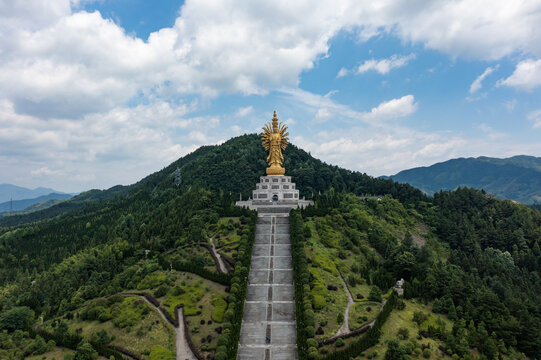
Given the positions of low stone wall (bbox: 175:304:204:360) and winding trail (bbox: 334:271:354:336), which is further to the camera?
winding trail (bbox: 334:271:354:336)

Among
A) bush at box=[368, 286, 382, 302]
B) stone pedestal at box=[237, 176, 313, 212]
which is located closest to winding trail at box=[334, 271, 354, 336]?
bush at box=[368, 286, 382, 302]

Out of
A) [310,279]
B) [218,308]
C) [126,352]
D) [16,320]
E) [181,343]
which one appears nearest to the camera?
[126,352]

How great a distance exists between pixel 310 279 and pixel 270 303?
5.60 metres

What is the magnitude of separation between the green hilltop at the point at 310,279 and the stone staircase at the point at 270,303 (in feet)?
4.91

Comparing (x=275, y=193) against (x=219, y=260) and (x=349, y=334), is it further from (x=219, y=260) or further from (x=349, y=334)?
(x=349, y=334)

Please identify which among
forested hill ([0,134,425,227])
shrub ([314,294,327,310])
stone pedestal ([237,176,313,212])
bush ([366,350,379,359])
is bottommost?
bush ([366,350,379,359])

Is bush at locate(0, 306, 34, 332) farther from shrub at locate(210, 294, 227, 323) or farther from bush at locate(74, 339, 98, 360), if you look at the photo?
shrub at locate(210, 294, 227, 323)

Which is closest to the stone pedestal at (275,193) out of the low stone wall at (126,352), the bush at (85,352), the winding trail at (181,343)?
the winding trail at (181,343)

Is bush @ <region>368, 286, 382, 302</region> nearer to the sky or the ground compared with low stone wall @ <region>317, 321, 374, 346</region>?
nearer to the sky

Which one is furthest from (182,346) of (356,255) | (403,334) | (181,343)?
(356,255)

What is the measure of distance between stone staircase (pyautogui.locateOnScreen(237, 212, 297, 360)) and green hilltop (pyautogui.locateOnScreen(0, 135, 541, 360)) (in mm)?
1497

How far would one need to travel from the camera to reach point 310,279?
128ft

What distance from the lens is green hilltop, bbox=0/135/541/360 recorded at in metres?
30.8

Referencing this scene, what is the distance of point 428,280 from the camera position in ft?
125
